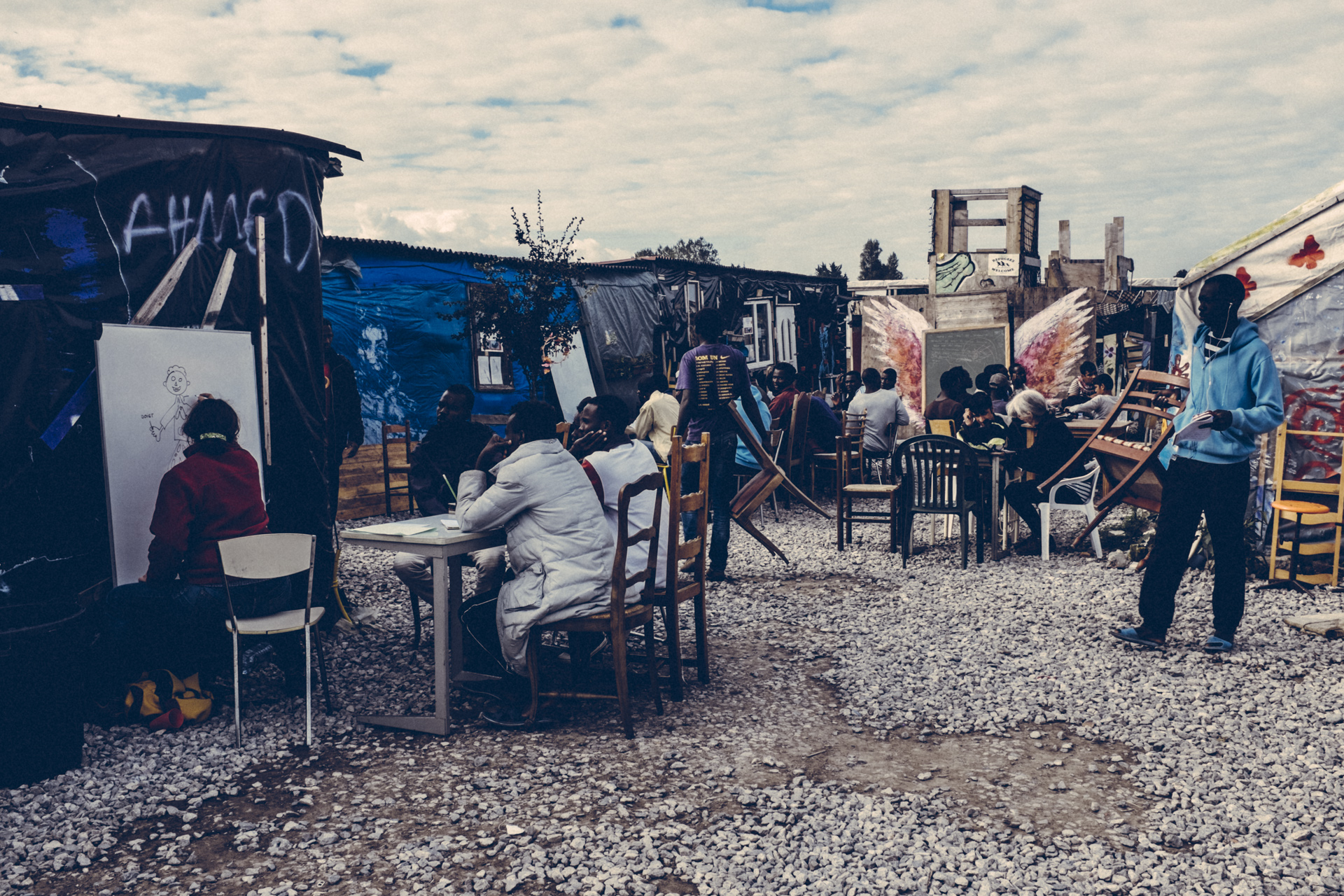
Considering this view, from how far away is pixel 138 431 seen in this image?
4793mm

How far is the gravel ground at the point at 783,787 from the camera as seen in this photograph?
10.1 feet

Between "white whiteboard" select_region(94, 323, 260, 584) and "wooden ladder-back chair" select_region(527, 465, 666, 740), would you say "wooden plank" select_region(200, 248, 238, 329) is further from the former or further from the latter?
"wooden ladder-back chair" select_region(527, 465, 666, 740)

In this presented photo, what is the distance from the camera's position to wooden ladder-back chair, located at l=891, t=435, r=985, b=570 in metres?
7.72

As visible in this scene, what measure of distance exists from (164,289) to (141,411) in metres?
0.72

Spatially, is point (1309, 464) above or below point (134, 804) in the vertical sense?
above

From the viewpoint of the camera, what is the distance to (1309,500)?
7094 millimetres

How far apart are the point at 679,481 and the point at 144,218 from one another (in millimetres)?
3159

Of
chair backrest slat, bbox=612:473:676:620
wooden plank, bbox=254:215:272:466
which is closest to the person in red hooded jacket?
wooden plank, bbox=254:215:272:466

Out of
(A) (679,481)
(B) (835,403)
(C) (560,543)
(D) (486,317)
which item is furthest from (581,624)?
(B) (835,403)

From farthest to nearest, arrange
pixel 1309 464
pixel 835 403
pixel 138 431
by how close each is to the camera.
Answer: pixel 835 403 → pixel 1309 464 → pixel 138 431

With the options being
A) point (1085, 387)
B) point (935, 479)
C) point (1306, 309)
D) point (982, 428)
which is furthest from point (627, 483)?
point (1085, 387)

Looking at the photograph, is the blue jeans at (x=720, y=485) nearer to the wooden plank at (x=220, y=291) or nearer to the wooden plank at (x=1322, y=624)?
the wooden plank at (x=220, y=291)

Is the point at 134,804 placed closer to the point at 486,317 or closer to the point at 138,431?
the point at 138,431

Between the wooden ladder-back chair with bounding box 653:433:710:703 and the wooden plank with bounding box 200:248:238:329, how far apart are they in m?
2.68
